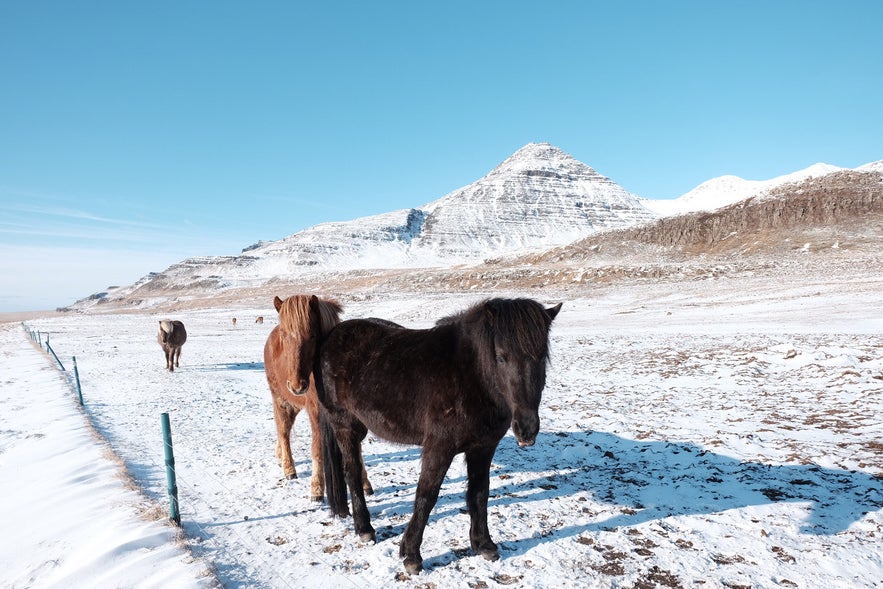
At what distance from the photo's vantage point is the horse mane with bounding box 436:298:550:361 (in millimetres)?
3514

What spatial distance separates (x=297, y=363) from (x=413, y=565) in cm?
234

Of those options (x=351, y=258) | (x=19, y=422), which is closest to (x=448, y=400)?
(x=19, y=422)

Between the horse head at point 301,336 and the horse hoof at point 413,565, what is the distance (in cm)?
201

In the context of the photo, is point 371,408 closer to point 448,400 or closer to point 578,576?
point 448,400

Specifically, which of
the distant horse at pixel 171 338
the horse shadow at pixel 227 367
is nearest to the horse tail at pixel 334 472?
the horse shadow at pixel 227 367

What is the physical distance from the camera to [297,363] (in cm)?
477

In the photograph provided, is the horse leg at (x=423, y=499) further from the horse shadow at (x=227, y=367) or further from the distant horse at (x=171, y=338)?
the distant horse at (x=171, y=338)

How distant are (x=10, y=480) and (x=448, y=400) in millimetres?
6969

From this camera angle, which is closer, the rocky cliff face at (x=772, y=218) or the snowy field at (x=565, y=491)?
the snowy field at (x=565, y=491)

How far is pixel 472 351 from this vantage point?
12.9 ft

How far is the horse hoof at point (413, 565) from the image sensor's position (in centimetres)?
402

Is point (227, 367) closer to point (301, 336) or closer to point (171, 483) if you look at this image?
point (171, 483)

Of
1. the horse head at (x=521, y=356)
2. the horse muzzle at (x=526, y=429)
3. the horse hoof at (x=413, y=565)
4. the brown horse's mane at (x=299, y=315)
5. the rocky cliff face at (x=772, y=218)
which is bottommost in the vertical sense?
the horse hoof at (x=413, y=565)

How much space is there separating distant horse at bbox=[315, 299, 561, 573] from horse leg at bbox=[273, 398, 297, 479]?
1.99 m
